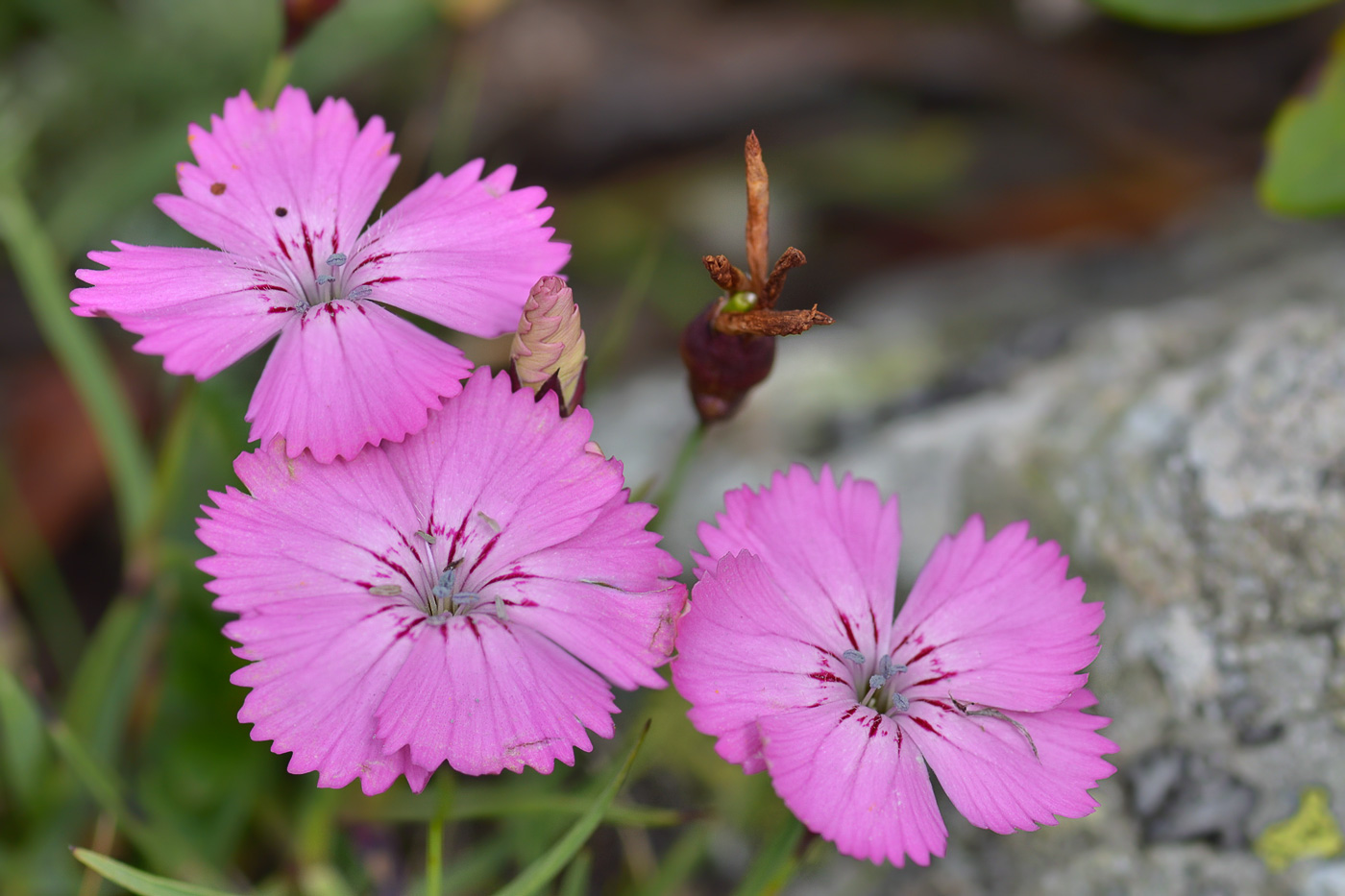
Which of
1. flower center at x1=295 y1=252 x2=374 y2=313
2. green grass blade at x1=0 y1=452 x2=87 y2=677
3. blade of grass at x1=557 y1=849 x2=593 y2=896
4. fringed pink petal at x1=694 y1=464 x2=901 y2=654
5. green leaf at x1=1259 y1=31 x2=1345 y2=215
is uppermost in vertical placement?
green leaf at x1=1259 y1=31 x2=1345 y2=215

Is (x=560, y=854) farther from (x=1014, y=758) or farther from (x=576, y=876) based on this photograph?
(x=1014, y=758)

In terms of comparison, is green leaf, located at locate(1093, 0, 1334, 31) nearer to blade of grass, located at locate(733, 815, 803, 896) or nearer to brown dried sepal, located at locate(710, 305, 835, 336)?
brown dried sepal, located at locate(710, 305, 835, 336)

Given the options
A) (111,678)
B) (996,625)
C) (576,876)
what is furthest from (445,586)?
(111,678)

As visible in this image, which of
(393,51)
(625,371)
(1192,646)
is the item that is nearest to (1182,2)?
(1192,646)

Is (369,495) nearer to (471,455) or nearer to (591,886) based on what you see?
(471,455)

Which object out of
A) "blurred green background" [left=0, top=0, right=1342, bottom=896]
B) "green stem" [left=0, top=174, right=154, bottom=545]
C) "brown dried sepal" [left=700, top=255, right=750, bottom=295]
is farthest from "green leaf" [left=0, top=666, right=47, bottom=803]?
"brown dried sepal" [left=700, top=255, right=750, bottom=295]
